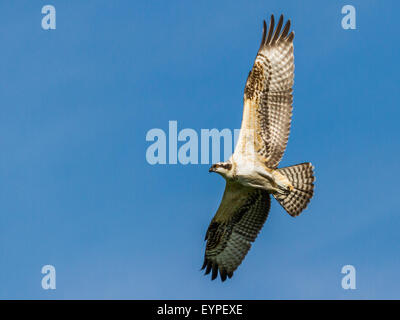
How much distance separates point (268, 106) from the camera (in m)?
16.9

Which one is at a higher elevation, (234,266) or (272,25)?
(272,25)

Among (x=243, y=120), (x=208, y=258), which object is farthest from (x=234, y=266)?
(x=243, y=120)

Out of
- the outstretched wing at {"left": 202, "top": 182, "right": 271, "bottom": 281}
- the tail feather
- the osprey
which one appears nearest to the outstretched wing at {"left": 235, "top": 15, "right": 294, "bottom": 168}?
the osprey

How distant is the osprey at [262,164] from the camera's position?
16625mm

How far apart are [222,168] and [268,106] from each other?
1.56 meters

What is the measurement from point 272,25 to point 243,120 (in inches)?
84.5

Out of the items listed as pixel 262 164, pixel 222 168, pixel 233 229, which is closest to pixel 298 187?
pixel 262 164

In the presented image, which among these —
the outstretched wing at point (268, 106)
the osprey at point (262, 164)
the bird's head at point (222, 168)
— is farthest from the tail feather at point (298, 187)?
the bird's head at point (222, 168)

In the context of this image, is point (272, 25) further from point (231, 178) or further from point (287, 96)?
point (231, 178)

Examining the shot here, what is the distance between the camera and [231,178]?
1650 cm

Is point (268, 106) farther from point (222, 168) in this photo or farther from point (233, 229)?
point (233, 229)

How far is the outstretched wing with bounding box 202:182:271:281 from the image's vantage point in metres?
17.3

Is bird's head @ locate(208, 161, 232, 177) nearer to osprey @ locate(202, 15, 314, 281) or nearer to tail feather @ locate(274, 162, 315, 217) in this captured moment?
osprey @ locate(202, 15, 314, 281)

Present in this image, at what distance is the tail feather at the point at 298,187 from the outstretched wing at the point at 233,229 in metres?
0.58
